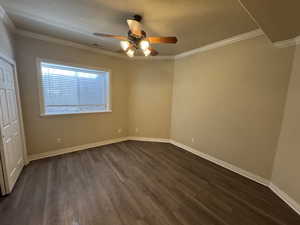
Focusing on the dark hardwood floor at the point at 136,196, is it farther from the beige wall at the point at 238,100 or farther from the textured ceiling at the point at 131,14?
the textured ceiling at the point at 131,14

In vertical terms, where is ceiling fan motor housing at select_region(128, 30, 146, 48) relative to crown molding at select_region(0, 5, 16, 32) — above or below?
below

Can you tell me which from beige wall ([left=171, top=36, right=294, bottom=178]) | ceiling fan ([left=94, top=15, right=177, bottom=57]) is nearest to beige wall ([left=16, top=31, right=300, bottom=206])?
beige wall ([left=171, top=36, right=294, bottom=178])

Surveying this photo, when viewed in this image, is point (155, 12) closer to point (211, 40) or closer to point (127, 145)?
point (211, 40)

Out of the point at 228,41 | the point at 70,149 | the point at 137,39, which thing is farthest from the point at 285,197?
the point at 70,149

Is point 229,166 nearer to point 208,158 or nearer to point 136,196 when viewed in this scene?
point 208,158

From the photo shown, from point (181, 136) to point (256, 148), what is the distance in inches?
72.7

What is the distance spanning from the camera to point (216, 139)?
3.05 meters

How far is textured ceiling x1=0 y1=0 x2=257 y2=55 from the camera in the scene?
5.75 feet

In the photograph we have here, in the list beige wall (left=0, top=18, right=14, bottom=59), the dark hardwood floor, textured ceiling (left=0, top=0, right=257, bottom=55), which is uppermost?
textured ceiling (left=0, top=0, right=257, bottom=55)

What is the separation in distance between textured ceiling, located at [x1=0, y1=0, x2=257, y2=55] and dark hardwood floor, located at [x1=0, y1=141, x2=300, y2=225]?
108 inches

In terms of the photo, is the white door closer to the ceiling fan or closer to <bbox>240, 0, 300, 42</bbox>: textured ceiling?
the ceiling fan

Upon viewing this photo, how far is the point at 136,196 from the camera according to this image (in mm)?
1961

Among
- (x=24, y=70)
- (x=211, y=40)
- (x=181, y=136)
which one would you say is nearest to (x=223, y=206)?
(x=181, y=136)

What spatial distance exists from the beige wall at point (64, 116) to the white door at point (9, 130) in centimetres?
37
